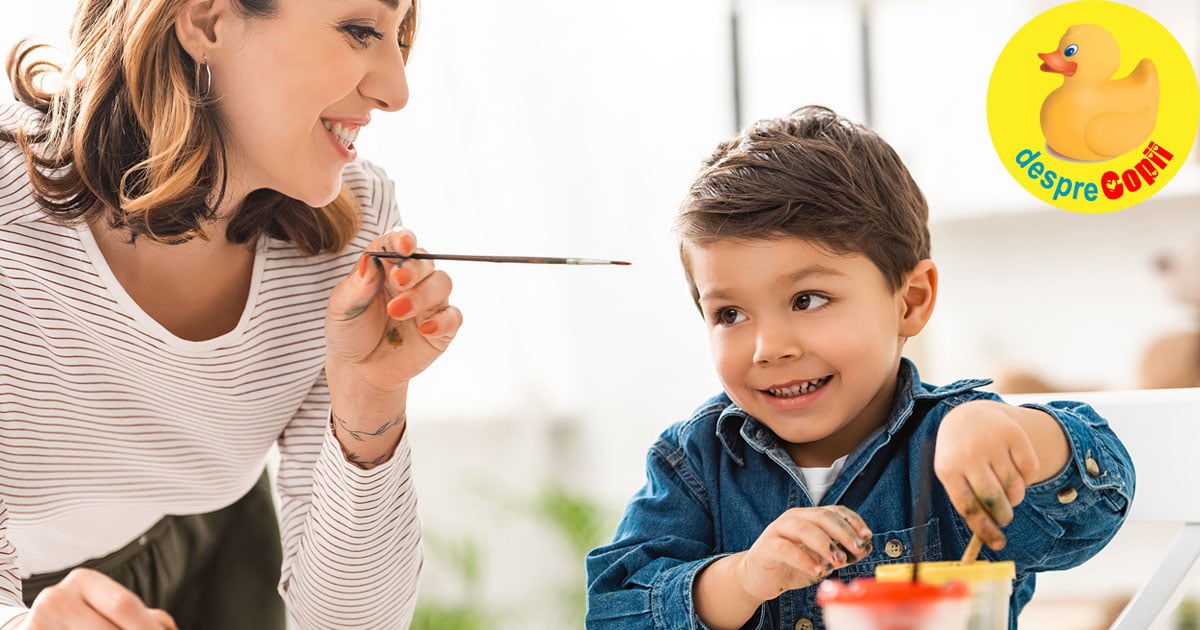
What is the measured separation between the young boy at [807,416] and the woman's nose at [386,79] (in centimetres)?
32

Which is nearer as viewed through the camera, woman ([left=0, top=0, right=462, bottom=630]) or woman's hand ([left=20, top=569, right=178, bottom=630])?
woman's hand ([left=20, top=569, right=178, bottom=630])

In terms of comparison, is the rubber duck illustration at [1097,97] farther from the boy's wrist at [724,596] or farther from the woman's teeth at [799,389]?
the boy's wrist at [724,596]

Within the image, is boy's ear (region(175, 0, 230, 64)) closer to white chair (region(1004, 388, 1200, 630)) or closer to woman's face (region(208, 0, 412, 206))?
woman's face (region(208, 0, 412, 206))

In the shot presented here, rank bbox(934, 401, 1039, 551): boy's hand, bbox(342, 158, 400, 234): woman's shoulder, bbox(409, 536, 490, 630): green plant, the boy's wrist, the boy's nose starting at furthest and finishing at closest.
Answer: bbox(409, 536, 490, 630): green plant → bbox(342, 158, 400, 234): woman's shoulder → the boy's nose → the boy's wrist → bbox(934, 401, 1039, 551): boy's hand

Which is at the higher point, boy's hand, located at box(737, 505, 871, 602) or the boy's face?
the boy's face

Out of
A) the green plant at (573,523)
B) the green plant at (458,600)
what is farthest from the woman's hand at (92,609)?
the green plant at (573,523)

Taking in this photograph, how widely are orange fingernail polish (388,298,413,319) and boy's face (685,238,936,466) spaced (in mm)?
280

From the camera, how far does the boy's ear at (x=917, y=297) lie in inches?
43.5

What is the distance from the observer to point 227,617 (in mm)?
1472

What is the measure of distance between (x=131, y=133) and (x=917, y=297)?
0.80 m

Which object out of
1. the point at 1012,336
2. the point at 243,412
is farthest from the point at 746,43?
the point at 243,412

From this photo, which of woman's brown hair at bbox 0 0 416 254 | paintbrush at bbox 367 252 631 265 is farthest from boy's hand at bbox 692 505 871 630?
woman's brown hair at bbox 0 0 416 254

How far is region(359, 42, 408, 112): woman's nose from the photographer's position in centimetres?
113

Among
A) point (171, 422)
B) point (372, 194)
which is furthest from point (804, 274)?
point (171, 422)
